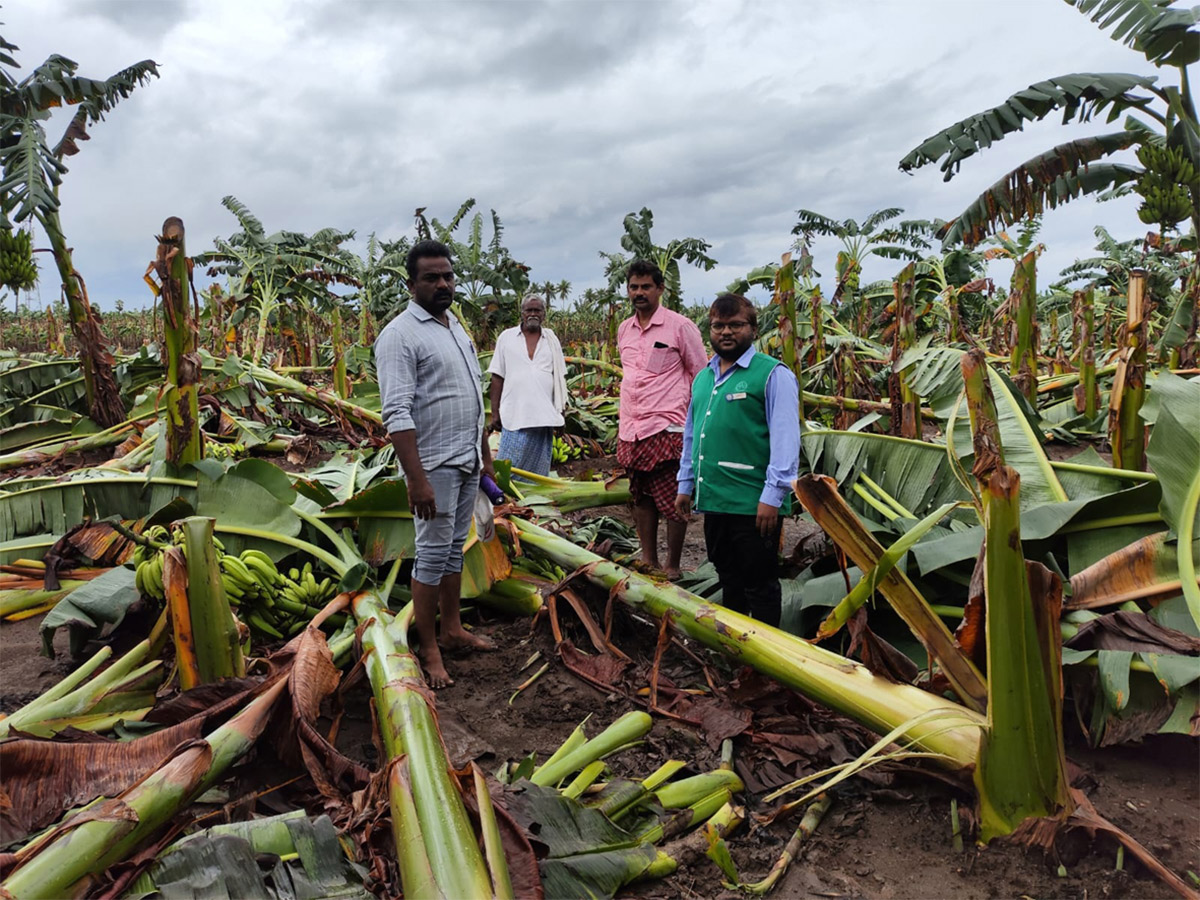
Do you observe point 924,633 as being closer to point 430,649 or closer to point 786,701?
point 786,701

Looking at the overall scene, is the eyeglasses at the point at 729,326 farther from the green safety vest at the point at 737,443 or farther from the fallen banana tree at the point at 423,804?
the fallen banana tree at the point at 423,804

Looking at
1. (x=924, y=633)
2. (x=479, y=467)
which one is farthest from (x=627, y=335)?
(x=924, y=633)

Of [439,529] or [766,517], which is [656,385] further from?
[439,529]

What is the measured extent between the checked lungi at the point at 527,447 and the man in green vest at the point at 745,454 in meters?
2.23

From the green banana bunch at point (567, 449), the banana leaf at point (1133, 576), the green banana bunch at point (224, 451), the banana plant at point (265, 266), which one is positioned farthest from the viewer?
the banana plant at point (265, 266)

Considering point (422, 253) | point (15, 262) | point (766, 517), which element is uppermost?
point (15, 262)

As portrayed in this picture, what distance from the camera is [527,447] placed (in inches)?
218

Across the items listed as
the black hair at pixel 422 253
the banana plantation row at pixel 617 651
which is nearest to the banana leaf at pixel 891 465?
the banana plantation row at pixel 617 651

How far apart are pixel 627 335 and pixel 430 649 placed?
2.28 metres

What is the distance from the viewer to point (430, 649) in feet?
10.8

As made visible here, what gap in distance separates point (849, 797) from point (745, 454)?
147cm

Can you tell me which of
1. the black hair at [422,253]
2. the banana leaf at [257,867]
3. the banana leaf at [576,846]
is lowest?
the banana leaf at [576,846]

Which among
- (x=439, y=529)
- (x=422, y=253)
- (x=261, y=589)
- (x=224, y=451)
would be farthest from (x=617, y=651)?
(x=224, y=451)

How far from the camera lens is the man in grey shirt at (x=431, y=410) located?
313 centimetres
